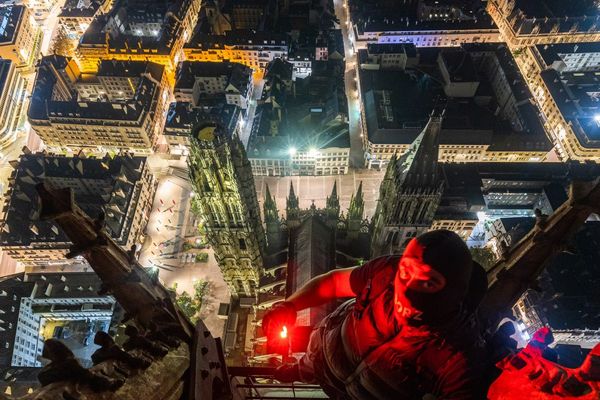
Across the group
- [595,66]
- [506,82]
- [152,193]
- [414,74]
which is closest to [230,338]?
[152,193]

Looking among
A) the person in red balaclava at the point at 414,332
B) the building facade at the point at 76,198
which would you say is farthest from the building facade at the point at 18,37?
the person in red balaclava at the point at 414,332

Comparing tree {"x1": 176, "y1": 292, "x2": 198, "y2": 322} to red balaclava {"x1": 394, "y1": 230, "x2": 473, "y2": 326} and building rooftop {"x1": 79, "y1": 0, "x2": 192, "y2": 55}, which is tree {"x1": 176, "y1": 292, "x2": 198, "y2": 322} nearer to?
red balaclava {"x1": 394, "y1": 230, "x2": 473, "y2": 326}

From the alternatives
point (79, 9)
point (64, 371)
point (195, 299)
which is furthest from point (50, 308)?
point (79, 9)

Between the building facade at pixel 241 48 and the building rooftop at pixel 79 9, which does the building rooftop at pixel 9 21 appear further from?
the building facade at pixel 241 48

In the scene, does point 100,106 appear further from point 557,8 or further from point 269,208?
point 557,8

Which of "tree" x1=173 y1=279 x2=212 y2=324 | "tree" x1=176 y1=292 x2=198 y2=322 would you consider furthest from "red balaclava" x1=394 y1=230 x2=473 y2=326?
"tree" x1=176 y1=292 x2=198 y2=322

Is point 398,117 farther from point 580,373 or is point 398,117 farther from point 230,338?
point 580,373

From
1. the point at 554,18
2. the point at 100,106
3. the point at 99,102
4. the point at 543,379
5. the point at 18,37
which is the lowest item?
the point at 543,379
